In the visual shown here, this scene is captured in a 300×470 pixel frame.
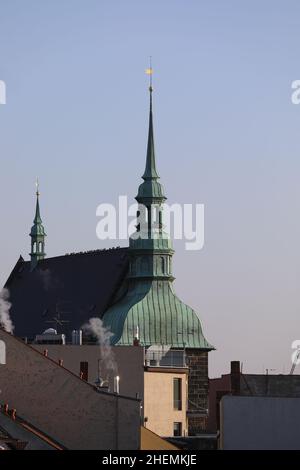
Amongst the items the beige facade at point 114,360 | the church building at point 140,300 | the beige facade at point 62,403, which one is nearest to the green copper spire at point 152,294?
the church building at point 140,300

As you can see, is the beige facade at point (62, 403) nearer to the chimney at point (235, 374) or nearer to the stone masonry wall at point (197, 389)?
the chimney at point (235, 374)

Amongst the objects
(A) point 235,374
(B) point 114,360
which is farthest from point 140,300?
(A) point 235,374

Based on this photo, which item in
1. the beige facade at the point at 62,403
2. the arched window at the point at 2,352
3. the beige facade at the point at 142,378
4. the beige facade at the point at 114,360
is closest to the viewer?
the arched window at the point at 2,352

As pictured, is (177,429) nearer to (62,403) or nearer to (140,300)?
(140,300)

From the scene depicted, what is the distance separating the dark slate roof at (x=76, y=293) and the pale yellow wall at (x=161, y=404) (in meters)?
37.8

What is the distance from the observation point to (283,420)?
Answer: 8950 centimetres

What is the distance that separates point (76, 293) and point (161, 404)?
170ft

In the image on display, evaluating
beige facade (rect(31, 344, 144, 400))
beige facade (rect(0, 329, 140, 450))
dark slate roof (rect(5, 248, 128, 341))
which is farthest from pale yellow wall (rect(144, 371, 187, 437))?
beige facade (rect(0, 329, 140, 450))

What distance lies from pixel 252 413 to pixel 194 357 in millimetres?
89986

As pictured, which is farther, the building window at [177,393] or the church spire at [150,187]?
the church spire at [150,187]

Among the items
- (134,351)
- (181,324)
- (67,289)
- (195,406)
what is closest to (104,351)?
(134,351)

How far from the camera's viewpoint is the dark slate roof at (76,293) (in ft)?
616

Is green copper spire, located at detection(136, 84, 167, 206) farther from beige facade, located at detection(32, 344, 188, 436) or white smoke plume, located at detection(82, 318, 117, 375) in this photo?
A: beige facade, located at detection(32, 344, 188, 436)

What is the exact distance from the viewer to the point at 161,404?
14138cm
